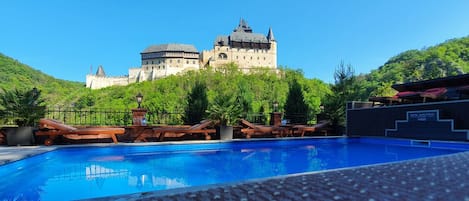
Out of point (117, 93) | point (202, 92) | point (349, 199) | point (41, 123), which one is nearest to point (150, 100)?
point (117, 93)

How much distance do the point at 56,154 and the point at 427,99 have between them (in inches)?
460

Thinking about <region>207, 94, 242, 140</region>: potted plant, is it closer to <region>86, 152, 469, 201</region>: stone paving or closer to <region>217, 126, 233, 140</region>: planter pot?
<region>217, 126, 233, 140</region>: planter pot

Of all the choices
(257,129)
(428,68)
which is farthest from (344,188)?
(428,68)

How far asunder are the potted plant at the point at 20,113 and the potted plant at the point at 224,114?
4146mm

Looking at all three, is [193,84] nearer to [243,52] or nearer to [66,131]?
[66,131]

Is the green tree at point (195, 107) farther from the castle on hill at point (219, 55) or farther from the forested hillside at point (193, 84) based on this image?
the castle on hill at point (219, 55)

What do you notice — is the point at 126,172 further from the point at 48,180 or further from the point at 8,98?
the point at 8,98

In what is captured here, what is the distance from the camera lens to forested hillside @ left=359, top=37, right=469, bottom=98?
27361 millimetres

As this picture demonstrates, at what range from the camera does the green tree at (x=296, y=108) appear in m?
11.8

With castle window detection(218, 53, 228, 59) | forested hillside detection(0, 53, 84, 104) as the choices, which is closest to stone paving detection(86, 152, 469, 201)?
forested hillside detection(0, 53, 84, 104)

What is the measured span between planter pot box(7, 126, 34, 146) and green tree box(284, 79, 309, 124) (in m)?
9.09

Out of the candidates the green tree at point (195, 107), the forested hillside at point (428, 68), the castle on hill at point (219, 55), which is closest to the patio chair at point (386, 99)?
the green tree at point (195, 107)

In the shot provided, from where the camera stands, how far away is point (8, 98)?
5.72m

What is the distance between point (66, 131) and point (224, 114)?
3.88 meters
